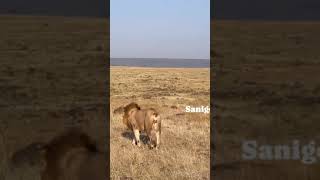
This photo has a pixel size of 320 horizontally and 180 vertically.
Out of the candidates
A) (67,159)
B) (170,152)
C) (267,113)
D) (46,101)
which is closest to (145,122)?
(170,152)

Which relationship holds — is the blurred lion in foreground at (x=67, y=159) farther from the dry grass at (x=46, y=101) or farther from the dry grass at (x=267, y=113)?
the dry grass at (x=267, y=113)

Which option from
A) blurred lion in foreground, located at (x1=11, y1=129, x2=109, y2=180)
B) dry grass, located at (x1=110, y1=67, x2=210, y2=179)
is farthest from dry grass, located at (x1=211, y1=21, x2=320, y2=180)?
blurred lion in foreground, located at (x1=11, y1=129, x2=109, y2=180)

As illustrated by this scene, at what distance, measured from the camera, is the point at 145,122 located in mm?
10836

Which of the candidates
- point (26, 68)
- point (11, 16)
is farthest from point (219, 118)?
point (11, 16)

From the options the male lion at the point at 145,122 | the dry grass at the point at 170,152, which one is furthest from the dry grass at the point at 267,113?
the male lion at the point at 145,122

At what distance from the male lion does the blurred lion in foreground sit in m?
3.39

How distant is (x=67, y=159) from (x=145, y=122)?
197 inches

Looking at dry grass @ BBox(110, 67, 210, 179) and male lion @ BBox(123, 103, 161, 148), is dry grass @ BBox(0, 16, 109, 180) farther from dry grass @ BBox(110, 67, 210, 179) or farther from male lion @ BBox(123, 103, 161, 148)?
male lion @ BBox(123, 103, 161, 148)

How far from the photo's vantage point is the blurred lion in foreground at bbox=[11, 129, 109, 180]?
18.8 feet

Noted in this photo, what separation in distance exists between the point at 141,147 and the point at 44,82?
935 centimetres

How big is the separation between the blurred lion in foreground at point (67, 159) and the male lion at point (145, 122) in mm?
3387

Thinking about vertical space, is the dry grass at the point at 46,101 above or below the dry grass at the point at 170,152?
above

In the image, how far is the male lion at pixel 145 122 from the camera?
1031 cm

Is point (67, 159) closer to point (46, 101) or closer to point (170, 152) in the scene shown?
point (170, 152)
